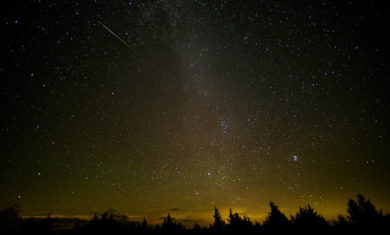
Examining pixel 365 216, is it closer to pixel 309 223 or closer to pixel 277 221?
pixel 309 223

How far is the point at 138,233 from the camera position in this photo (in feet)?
154

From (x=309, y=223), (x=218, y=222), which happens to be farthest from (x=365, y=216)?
(x=218, y=222)

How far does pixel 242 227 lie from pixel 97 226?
4420 cm

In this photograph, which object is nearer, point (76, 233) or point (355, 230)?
point (355, 230)

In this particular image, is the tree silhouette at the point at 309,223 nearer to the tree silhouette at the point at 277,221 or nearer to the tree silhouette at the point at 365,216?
the tree silhouette at the point at 277,221

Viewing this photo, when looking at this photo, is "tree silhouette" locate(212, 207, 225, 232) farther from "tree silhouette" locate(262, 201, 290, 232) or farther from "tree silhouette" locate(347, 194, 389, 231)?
"tree silhouette" locate(347, 194, 389, 231)

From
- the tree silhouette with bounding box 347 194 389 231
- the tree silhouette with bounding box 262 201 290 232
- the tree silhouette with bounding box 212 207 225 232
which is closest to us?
the tree silhouette with bounding box 347 194 389 231

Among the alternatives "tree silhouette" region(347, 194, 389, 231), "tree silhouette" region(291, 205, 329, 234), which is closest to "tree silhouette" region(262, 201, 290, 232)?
"tree silhouette" region(291, 205, 329, 234)

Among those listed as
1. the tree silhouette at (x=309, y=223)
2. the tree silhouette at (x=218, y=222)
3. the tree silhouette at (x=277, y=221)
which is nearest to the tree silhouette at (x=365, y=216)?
the tree silhouette at (x=309, y=223)

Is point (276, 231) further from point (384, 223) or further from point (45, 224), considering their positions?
point (45, 224)

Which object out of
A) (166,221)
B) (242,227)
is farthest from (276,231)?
(166,221)

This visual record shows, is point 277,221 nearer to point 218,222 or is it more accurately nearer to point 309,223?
point 309,223

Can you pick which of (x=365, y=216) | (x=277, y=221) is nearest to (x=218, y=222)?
(x=277, y=221)

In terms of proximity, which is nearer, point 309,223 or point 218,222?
point 309,223
